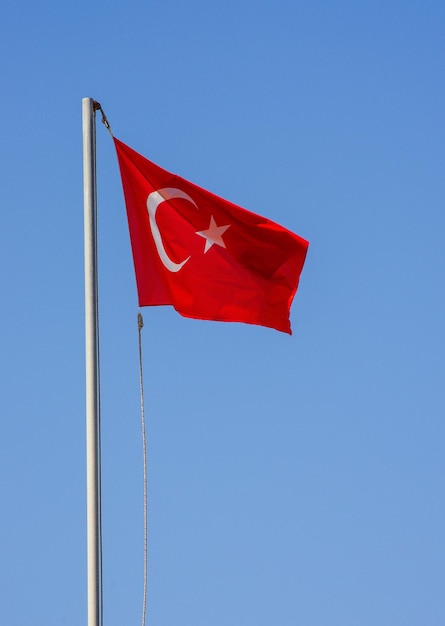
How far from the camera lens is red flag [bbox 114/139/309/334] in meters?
18.0

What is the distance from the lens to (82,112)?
17.0 m

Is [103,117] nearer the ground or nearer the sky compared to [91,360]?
nearer the sky

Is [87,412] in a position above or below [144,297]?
below

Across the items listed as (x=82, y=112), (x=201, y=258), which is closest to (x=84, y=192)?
(x=82, y=112)

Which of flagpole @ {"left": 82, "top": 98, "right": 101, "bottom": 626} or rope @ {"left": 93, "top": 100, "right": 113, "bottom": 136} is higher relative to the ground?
rope @ {"left": 93, "top": 100, "right": 113, "bottom": 136}

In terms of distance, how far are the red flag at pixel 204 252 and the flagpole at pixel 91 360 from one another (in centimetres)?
116

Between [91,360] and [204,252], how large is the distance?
361cm

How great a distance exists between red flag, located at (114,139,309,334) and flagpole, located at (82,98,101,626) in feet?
3.79

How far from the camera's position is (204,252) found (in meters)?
18.6

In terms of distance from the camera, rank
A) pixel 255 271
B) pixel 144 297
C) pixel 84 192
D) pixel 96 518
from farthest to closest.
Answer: pixel 255 271 → pixel 144 297 → pixel 84 192 → pixel 96 518

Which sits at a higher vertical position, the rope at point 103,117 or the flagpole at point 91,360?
the rope at point 103,117

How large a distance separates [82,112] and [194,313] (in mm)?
3406

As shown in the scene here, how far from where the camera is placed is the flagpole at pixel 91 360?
1502 cm

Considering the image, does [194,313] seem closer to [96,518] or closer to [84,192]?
[84,192]
